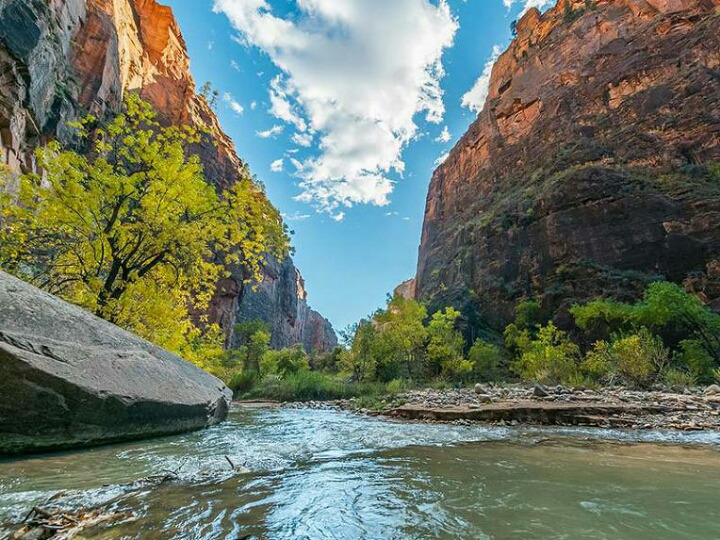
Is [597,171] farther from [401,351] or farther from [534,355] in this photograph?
[401,351]

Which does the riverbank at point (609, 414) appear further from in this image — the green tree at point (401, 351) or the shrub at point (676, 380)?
the green tree at point (401, 351)

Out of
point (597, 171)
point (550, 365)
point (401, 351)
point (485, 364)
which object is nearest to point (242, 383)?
point (401, 351)

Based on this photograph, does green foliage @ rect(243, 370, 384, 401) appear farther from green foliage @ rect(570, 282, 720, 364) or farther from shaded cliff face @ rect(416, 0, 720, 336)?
shaded cliff face @ rect(416, 0, 720, 336)

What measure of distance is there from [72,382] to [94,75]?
47.1 metres

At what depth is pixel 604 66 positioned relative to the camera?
136ft

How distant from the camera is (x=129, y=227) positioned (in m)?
6.77

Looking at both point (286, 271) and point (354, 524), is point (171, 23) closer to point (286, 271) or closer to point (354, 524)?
point (286, 271)

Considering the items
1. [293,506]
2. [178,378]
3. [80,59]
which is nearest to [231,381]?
[178,378]

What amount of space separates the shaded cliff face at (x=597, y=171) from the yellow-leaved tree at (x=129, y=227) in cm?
2923

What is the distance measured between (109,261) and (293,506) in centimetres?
723

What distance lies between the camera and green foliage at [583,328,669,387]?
523 inches

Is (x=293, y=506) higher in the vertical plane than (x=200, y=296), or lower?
lower

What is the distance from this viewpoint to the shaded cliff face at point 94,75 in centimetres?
1752

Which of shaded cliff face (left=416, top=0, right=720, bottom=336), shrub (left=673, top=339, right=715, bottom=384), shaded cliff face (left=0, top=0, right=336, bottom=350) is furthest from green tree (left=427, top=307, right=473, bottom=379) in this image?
shaded cliff face (left=0, top=0, right=336, bottom=350)
